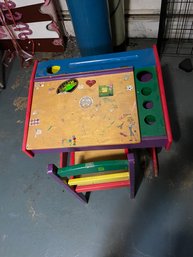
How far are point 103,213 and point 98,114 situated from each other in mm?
665

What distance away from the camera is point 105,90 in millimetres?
1107

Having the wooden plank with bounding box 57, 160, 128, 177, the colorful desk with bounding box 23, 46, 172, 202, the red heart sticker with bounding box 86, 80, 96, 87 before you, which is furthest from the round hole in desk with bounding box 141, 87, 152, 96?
the wooden plank with bounding box 57, 160, 128, 177

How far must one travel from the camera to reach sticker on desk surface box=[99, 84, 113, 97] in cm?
110

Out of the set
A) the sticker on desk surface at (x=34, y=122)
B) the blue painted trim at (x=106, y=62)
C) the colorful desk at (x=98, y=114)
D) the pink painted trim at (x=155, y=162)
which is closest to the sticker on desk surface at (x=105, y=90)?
the colorful desk at (x=98, y=114)

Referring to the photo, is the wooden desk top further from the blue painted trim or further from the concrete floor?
the concrete floor

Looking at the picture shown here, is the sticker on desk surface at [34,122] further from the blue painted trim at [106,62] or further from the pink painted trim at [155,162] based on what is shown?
the pink painted trim at [155,162]

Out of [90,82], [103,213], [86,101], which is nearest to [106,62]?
[90,82]

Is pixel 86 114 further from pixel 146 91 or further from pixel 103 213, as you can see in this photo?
pixel 103 213

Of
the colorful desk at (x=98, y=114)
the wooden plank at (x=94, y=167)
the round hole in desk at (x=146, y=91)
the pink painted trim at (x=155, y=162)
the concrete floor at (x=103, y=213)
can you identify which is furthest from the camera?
the pink painted trim at (x=155, y=162)

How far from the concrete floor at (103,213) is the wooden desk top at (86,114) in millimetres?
572

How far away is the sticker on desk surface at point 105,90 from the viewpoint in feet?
3.59

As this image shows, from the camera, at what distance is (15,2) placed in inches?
66.1

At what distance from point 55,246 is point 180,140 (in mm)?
1025

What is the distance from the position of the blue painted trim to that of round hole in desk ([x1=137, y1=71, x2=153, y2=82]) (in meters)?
0.04
